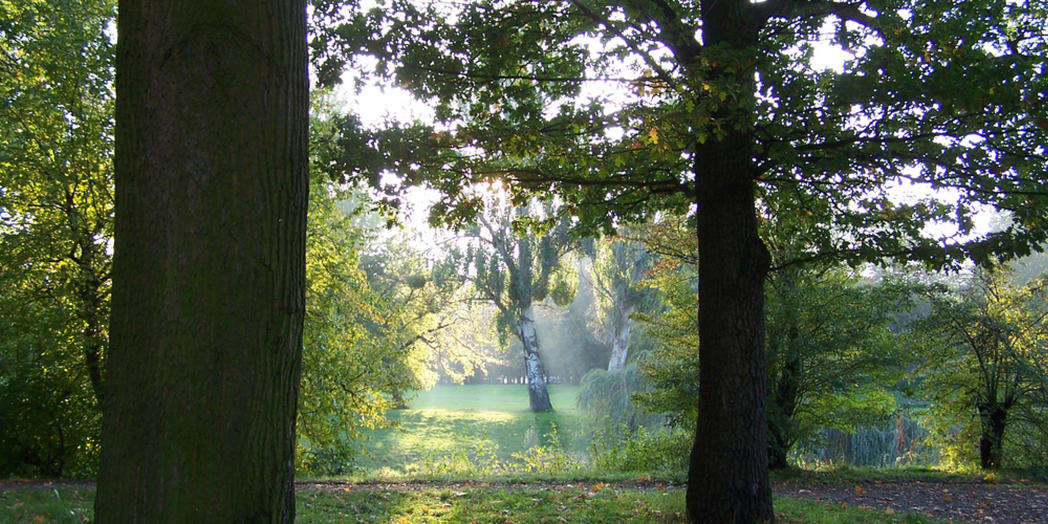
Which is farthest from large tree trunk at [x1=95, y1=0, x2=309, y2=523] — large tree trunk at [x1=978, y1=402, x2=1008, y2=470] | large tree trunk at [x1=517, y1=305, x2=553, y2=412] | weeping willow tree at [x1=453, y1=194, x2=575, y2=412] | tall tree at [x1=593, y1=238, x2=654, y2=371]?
large tree trunk at [x1=517, y1=305, x2=553, y2=412]

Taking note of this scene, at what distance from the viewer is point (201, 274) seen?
6.63 feet

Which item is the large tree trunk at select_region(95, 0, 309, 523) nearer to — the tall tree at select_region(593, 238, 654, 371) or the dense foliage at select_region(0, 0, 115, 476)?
the dense foliage at select_region(0, 0, 115, 476)

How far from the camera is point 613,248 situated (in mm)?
23891

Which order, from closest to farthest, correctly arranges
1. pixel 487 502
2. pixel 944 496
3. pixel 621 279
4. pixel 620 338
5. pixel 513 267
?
pixel 487 502
pixel 944 496
pixel 621 279
pixel 513 267
pixel 620 338

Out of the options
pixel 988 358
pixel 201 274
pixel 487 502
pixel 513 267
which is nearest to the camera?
pixel 201 274

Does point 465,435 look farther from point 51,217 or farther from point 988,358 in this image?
point 988,358

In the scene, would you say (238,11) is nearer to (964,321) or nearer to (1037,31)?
(1037,31)

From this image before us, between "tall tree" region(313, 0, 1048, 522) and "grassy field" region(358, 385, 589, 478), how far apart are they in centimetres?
667

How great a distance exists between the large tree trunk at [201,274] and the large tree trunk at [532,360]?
2462 centimetres

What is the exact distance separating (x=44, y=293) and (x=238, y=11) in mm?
9251

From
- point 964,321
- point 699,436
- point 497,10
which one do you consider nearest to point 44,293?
point 497,10

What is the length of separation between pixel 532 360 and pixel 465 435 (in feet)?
21.6

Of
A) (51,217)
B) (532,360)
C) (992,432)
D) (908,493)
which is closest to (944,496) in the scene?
(908,493)

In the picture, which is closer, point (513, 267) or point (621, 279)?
point (621, 279)
